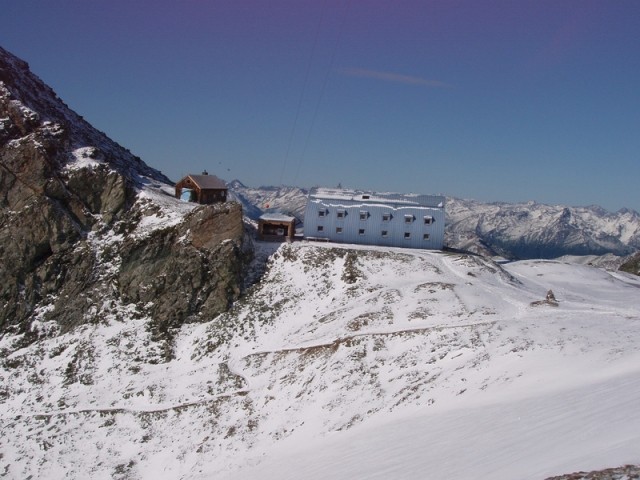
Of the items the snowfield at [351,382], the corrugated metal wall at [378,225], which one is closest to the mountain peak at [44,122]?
the snowfield at [351,382]

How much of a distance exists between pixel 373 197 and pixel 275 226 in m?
14.5

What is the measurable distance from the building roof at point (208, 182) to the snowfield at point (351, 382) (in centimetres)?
1839

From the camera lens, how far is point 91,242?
5706cm

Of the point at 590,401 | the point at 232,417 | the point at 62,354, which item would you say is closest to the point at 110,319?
the point at 62,354

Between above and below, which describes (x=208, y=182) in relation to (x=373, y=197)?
above

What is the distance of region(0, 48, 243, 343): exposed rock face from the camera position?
172 ft

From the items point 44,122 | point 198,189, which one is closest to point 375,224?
point 198,189

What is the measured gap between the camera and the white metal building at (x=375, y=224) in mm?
65125

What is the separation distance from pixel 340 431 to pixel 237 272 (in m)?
26.8

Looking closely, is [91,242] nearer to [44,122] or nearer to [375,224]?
[44,122]

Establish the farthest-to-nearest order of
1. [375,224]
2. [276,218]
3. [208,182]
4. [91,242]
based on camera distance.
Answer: [208,182], [375,224], [276,218], [91,242]

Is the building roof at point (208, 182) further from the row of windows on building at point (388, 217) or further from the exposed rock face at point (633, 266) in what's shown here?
the exposed rock face at point (633, 266)

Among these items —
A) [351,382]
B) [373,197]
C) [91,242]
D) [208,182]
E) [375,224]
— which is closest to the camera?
[351,382]

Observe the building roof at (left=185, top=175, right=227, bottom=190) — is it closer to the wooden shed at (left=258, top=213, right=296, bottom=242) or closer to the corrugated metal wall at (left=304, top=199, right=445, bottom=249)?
the wooden shed at (left=258, top=213, right=296, bottom=242)
